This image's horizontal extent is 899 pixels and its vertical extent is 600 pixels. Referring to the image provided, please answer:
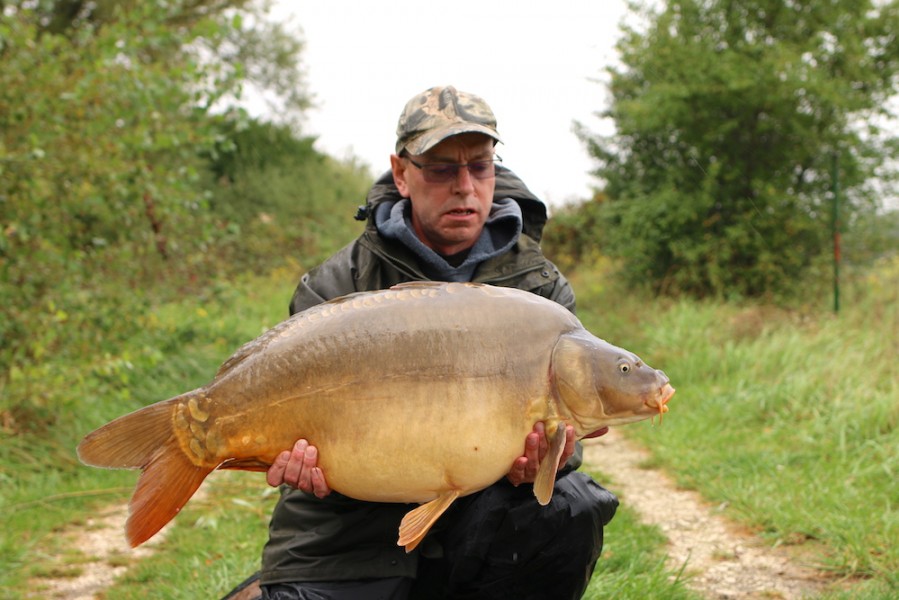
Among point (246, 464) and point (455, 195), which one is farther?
point (455, 195)

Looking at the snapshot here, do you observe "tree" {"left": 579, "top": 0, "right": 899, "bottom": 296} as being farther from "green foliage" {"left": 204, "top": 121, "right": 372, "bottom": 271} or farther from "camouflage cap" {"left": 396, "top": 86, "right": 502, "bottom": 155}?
"green foliage" {"left": 204, "top": 121, "right": 372, "bottom": 271}

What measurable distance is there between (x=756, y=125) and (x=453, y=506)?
603 cm

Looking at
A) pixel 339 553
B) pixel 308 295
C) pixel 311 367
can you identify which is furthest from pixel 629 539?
pixel 311 367

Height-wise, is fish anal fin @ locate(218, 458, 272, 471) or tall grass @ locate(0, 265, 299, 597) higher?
fish anal fin @ locate(218, 458, 272, 471)

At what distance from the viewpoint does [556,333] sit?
1.75 metres

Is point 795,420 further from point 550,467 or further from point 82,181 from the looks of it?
point 82,181

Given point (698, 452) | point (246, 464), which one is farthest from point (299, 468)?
point (698, 452)

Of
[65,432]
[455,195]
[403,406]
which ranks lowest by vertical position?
[65,432]

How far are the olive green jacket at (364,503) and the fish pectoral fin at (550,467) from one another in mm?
499

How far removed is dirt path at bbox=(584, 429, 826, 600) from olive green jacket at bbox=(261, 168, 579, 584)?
1.02 m

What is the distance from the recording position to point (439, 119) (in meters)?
2.24

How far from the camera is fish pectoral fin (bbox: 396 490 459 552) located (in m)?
1.70

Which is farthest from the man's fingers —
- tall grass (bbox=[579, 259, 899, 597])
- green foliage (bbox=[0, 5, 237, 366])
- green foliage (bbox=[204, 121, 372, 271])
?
green foliage (bbox=[204, 121, 372, 271])

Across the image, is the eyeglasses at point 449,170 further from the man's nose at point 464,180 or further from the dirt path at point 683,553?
the dirt path at point 683,553
